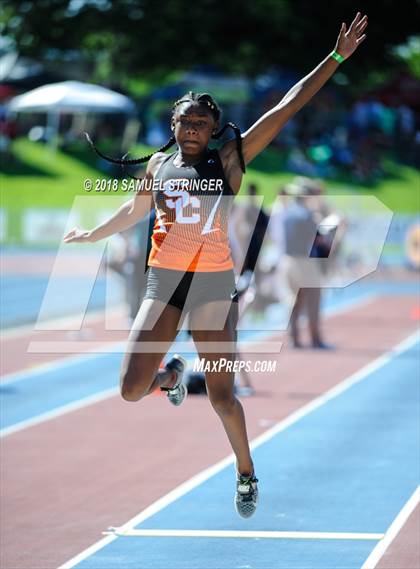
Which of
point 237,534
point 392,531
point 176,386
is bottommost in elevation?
point 237,534

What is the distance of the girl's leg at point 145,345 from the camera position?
20.6ft

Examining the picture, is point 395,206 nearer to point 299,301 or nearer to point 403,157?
point 403,157

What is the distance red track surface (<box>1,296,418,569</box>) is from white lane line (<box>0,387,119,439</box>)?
125mm

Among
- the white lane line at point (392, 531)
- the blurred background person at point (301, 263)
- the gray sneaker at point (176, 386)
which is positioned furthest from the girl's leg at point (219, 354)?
A: the blurred background person at point (301, 263)

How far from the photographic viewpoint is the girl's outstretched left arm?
6.16 meters

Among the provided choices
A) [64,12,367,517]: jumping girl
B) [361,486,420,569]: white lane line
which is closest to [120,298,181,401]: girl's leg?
[64,12,367,517]: jumping girl

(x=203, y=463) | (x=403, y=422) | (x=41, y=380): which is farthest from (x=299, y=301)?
(x=203, y=463)

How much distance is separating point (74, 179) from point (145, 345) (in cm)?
3218

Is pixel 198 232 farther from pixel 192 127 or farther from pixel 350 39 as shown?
pixel 350 39

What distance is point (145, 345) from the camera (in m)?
6.25

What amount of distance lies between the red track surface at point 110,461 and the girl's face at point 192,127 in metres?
2.93

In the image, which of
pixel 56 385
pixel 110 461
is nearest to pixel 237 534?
pixel 110 461

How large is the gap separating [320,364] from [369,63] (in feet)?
121

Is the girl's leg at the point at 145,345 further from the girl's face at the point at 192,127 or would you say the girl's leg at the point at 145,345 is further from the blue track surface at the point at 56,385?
the blue track surface at the point at 56,385
